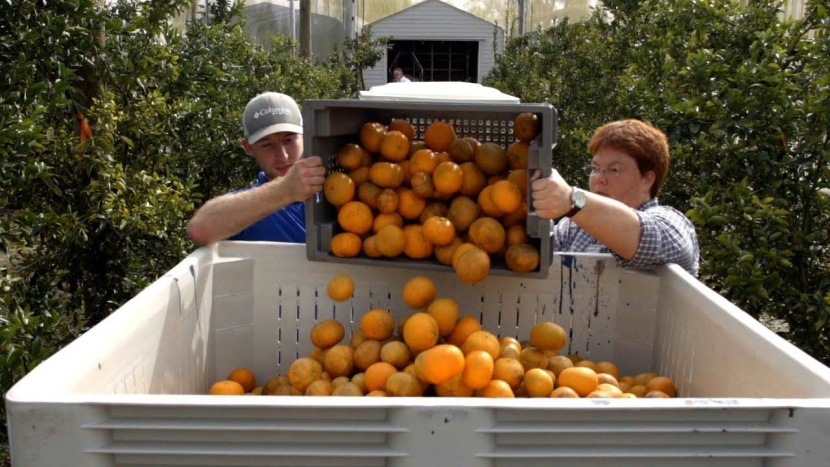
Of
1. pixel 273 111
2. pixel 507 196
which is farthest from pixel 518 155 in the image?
pixel 273 111

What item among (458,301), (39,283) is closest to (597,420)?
(458,301)

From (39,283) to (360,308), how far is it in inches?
72.4

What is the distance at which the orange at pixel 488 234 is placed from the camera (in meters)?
1.95

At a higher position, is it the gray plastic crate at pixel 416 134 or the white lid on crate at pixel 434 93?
the white lid on crate at pixel 434 93

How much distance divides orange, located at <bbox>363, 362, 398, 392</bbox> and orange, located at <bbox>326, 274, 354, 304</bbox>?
13.1 inches

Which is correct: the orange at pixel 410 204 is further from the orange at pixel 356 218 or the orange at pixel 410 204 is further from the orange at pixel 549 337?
the orange at pixel 549 337

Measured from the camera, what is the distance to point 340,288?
2090mm

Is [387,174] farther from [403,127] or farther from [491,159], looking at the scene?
[491,159]

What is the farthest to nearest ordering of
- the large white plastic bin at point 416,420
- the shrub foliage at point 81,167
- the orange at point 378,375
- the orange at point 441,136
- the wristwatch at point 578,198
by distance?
the shrub foliage at point 81,167 → the orange at point 441,136 → the wristwatch at point 578,198 → the orange at point 378,375 → the large white plastic bin at point 416,420

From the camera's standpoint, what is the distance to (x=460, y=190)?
2105mm

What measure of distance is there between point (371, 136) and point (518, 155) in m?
0.45

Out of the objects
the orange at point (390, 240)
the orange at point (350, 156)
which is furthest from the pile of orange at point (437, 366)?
the orange at point (350, 156)

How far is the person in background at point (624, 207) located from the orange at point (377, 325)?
0.50 meters

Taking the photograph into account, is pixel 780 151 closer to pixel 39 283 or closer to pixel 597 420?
pixel 597 420
